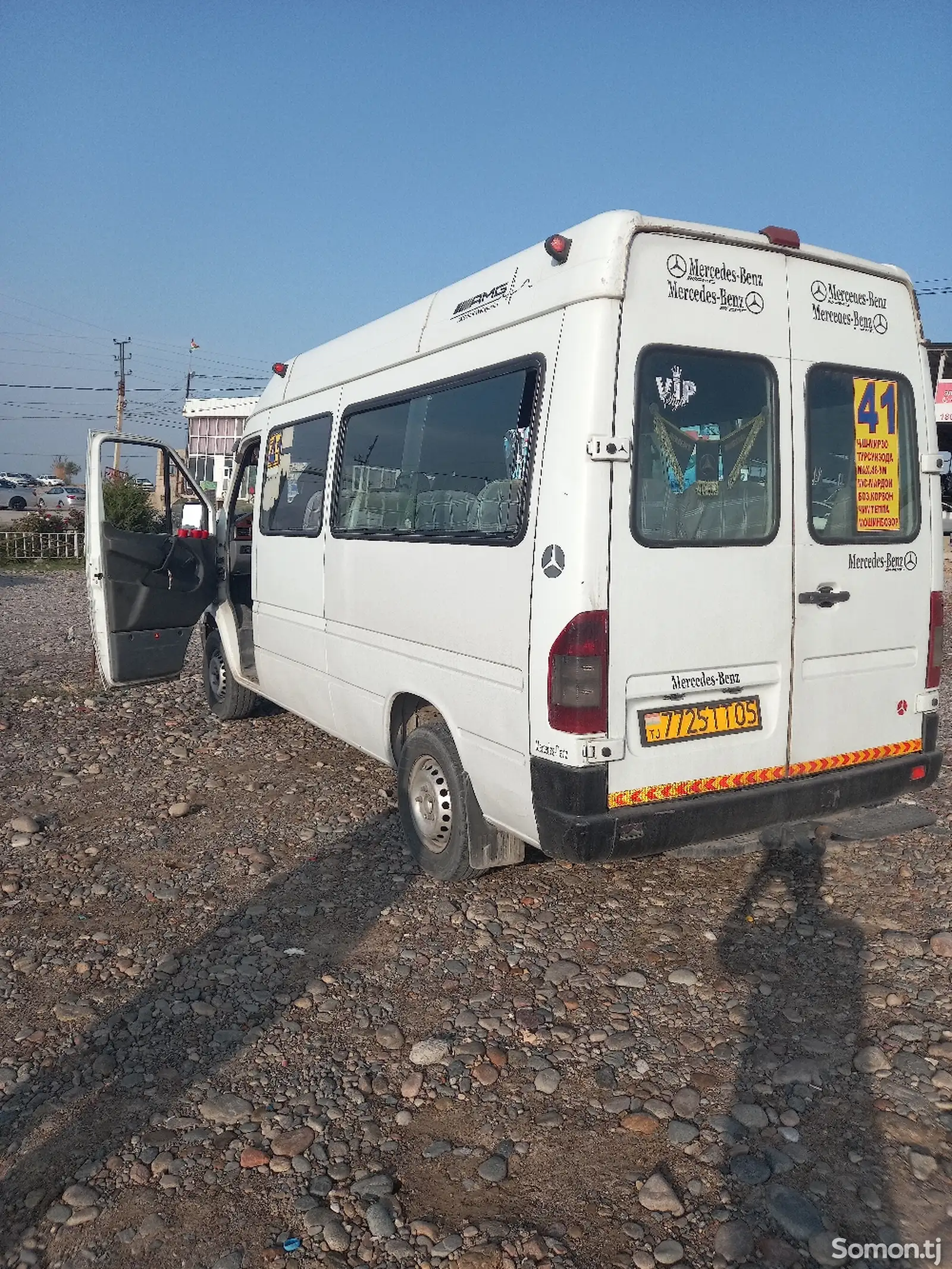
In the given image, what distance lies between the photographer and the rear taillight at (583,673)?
3600 millimetres

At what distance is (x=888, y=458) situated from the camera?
14.3ft

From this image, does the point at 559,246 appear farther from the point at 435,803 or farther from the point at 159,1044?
the point at 159,1044

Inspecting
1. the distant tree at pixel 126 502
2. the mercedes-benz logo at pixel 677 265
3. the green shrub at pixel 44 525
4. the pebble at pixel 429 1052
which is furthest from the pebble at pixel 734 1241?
the green shrub at pixel 44 525

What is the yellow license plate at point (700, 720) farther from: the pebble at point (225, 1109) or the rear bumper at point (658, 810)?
the pebble at point (225, 1109)

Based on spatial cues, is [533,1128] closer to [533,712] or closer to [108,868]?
[533,712]

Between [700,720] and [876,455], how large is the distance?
4.93 ft

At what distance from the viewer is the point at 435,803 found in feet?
15.4

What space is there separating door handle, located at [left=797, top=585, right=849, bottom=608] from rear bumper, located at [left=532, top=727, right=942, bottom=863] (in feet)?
2.39

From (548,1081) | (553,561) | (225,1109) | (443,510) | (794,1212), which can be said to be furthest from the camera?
(443,510)

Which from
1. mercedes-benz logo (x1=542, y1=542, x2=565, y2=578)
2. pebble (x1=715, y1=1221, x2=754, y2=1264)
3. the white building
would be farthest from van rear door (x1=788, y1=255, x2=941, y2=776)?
the white building

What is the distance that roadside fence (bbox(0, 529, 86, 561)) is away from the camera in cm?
A: 2594

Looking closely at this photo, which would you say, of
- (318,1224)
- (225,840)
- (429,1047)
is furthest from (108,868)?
(318,1224)

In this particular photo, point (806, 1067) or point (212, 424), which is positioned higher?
point (212, 424)

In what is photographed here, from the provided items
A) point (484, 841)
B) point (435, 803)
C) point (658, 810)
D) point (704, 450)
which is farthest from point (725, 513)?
point (435, 803)
